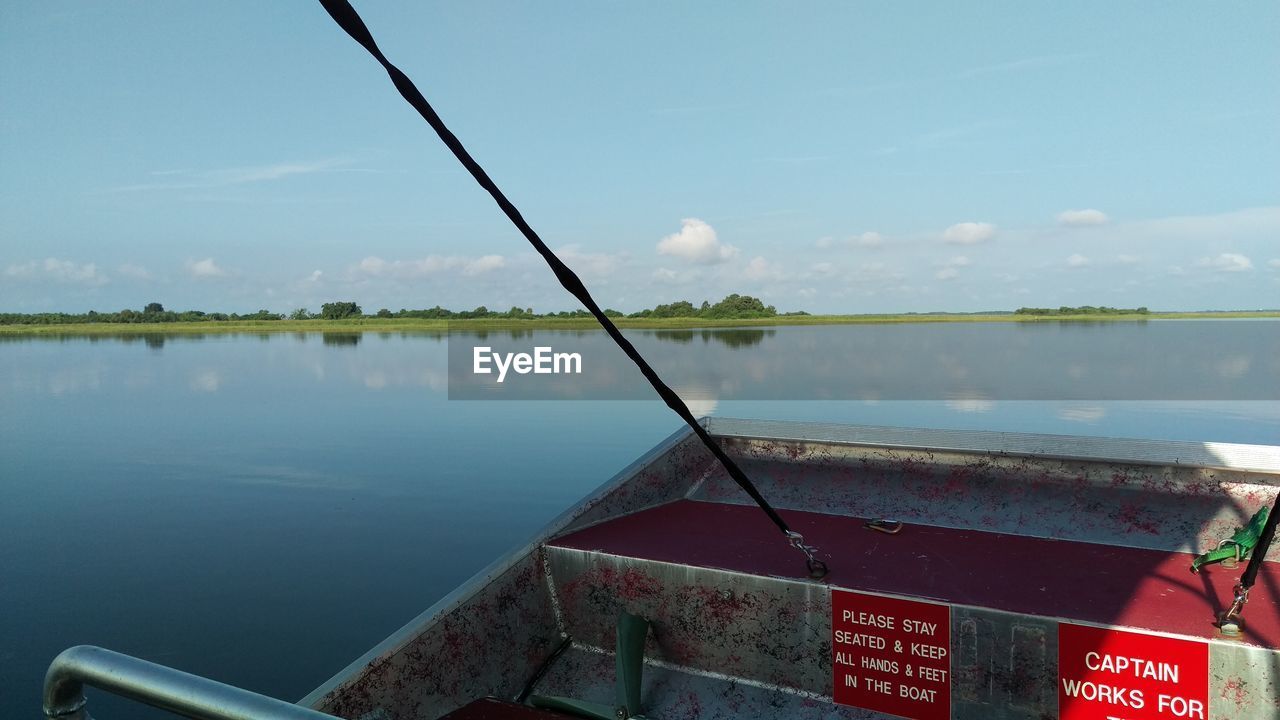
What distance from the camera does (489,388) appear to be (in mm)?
23703

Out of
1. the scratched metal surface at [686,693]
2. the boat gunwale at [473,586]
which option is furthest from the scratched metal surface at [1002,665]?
the boat gunwale at [473,586]

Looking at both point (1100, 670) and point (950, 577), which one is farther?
point (950, 577)

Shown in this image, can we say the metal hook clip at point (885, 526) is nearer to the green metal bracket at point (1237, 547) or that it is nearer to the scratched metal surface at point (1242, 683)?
the green metal bracket at point (1237, 547)

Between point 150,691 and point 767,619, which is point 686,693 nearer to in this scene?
point 767,619

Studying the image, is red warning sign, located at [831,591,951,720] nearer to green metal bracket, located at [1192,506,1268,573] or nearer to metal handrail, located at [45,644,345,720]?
green metal bracket, located at [1192,506,1268,573]

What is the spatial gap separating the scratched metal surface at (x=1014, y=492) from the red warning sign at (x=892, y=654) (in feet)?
3.17

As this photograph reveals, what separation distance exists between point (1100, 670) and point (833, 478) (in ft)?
4.99

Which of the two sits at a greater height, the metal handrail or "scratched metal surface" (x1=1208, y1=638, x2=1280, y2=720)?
the metal handrail

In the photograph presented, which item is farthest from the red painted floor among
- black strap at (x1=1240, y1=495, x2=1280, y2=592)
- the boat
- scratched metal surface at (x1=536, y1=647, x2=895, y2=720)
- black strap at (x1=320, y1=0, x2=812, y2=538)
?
black strap at (x1=320, y1=0, x2=812, y2=538)

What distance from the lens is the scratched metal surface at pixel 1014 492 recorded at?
2.70 metres

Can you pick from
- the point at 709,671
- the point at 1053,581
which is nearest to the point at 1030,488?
the point at 1053,581

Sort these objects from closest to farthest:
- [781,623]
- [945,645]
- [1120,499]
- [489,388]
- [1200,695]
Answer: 1. [1200,695]
2. [945,645]
3. [781,623]
4. [1120,499]
5. [489,388]

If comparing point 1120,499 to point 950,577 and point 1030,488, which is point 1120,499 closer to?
point 1030,488

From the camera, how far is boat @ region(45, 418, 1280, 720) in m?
1.93
